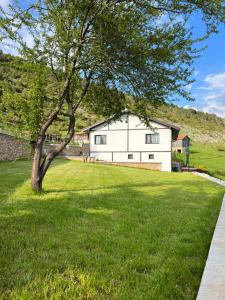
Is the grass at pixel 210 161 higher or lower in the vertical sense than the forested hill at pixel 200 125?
lower

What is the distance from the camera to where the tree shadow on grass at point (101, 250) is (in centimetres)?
430

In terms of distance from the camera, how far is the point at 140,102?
46.7 ft

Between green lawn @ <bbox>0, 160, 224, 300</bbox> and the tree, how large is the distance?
4219 millimetres

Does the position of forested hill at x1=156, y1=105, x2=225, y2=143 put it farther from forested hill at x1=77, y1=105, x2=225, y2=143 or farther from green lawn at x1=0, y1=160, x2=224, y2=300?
green lawn at x1=0, y1=160, x2=224, y2=300

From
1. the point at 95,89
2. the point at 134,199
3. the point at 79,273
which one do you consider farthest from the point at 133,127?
the point at 79,273

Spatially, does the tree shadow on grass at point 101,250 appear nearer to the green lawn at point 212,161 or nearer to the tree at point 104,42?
the tree at point 104,42

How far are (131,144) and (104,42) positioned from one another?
30.6 m

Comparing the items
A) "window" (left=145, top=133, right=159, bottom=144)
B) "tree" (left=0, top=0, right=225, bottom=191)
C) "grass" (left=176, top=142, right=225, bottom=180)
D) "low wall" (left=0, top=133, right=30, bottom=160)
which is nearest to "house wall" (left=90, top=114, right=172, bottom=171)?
"window" (left=145, top=133, right=159, bottom=144)

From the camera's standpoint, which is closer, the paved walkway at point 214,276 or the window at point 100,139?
the paved walkway at point 214,276

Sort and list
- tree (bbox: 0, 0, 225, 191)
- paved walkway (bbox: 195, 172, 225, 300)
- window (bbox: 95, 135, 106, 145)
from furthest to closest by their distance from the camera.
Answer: window (bbox: 95, 135, 106, 145) → tree (bbox: 0, 0, 225, 191) → paved walkway (bbox: 195, 172, 225, 300)

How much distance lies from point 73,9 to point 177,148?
70.9 meters

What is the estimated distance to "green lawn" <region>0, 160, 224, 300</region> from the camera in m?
4.27

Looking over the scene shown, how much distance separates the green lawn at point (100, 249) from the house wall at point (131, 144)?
99.1 feet

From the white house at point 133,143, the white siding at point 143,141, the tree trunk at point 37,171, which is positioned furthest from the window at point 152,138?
the tree trunk at point 37,171
